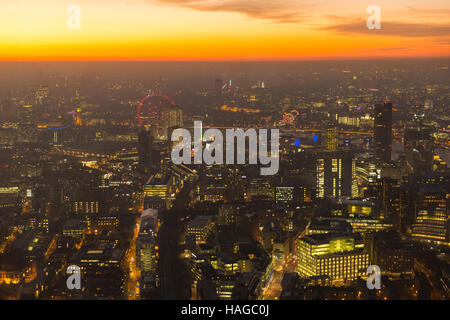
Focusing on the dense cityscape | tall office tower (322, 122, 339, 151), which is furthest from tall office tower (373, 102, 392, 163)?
tall office tower (322, 122, 339, 151)

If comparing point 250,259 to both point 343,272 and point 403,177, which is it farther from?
point 403,177

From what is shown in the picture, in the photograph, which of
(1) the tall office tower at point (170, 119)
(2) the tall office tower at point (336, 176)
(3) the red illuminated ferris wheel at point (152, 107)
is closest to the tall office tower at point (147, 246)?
(2) the tall office tower at point (336, 176)

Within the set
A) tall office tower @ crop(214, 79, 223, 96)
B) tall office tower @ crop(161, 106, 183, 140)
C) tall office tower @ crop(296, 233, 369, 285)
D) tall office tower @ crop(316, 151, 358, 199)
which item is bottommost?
tall office tower @ crop(296, 233, 369, 285)

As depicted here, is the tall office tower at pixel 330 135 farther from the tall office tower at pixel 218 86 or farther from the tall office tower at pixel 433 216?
the tall office tower at pixel 433 216

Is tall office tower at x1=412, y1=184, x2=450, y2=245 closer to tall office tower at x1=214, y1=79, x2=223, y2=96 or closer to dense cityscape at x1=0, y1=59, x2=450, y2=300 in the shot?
dense cityscape at x1=0, y1=59, x2=450, y2=300

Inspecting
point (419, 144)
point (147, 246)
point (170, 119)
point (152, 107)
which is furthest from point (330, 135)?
point (147, 246)
